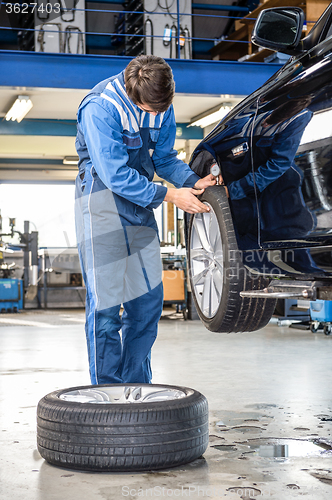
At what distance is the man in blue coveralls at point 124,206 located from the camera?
1.84 metres

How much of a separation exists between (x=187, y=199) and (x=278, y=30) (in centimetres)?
65

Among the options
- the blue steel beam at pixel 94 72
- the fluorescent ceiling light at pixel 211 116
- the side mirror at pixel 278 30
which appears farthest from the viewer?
the fluorescent ceiling light at pixel 211 116

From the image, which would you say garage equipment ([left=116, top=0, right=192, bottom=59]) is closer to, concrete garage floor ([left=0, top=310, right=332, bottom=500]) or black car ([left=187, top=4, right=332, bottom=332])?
concrete garage floor ([left=0, top=310, right=332, bottom=500])

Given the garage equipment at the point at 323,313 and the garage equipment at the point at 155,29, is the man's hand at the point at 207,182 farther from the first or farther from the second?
the garage equipment at the point at 155,29

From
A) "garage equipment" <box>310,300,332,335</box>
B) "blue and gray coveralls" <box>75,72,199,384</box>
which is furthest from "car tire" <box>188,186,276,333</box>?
"garage equipment" <box>310,300,332,335</box>

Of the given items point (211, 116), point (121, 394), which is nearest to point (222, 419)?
point (121, 394)

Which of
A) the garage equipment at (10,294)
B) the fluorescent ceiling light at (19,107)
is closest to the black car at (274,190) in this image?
the fluorescent ceiling light at (19,107)

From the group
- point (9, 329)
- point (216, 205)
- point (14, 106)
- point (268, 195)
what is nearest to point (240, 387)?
point (216, 205)

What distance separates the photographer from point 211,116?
26.3 ft

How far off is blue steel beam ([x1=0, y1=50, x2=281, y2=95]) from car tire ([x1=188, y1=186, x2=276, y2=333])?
13.8 ft

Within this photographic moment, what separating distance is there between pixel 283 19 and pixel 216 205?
68 cm

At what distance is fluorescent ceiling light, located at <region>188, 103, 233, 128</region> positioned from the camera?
24.3 feet

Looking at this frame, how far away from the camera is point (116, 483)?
1447 mm

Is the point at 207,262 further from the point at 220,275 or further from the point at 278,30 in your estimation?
the point at 278,30
